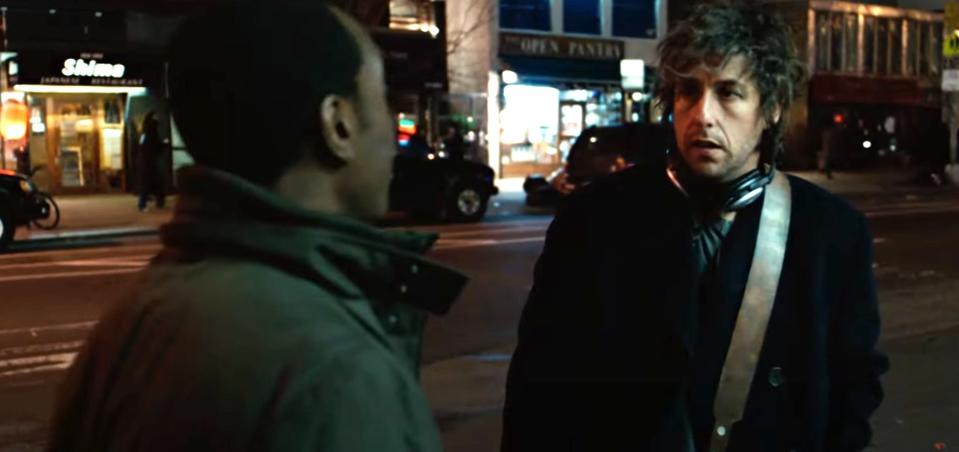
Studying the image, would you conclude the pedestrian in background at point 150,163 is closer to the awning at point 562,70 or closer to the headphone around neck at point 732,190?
the awning at point 562,70

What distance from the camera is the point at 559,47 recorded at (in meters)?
27.7

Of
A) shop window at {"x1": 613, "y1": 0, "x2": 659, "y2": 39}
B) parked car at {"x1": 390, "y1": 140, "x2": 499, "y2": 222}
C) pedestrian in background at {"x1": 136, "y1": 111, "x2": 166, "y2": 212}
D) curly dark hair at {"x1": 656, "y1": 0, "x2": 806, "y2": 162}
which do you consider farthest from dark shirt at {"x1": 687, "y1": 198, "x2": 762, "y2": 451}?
shop window at {"x1": 613, "y1": 0, "x2": 659, "y2": 39}

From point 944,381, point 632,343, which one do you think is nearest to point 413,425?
point 632,343

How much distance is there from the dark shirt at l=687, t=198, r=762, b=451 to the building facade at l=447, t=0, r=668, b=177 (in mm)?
22374

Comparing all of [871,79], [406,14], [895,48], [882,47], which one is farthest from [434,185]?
[895,48]

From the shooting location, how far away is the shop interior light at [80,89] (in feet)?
68.1

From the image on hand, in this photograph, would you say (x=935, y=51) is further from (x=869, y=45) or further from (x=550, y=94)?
(x=550, y=94)

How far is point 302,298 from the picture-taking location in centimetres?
128

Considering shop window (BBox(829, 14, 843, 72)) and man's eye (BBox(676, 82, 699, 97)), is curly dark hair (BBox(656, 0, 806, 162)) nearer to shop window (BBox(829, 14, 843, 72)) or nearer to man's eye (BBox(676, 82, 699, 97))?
man's eye (BBox(676, 82, 699, 97))

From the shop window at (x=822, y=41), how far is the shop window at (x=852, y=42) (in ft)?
3.33

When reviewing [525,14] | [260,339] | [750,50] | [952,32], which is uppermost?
[525,14]

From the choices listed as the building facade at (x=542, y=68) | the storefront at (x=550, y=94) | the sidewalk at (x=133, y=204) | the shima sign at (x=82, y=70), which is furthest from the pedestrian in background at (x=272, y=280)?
the storefront at (x=550, y=94)

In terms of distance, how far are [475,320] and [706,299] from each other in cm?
660

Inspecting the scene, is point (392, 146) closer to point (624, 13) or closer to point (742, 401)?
point (742, 401)
